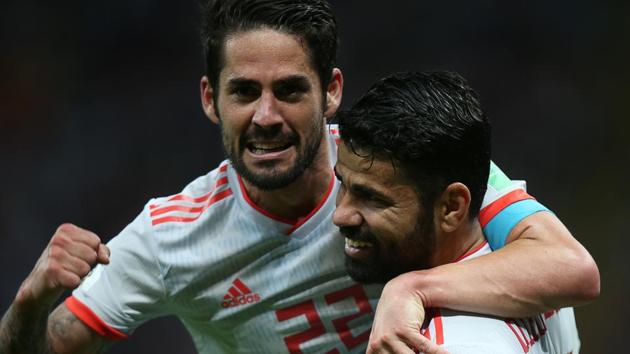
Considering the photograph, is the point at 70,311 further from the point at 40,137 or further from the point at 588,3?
the point at 588,3

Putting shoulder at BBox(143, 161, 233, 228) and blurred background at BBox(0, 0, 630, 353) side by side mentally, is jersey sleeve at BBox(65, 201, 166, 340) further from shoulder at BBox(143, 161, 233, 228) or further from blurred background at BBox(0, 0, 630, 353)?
blurred background at BBox(0, 0, 630, 353)

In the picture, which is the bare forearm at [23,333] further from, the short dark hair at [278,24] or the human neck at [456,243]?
the human neck at [456,243]

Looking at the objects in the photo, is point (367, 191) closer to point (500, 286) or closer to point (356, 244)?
point (356, 244)

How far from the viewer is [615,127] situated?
566 cm

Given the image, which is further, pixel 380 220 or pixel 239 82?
pixel 239 82

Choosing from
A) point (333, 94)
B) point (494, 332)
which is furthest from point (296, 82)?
point (494, 332)

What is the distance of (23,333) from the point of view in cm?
286

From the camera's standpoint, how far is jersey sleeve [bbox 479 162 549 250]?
2416 millimetres

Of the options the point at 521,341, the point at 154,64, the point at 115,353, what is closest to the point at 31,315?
the point at 521,341

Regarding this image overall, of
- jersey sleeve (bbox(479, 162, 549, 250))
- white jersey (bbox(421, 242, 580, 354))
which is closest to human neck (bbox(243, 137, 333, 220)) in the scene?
jersey sleeve (bbox(479, 162, 549, 250))

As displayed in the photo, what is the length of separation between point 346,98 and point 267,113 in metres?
3.03

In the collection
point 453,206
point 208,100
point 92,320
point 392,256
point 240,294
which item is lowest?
point 92,320

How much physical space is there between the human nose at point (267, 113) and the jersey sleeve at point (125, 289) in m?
0.56

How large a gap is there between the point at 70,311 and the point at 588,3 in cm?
371
